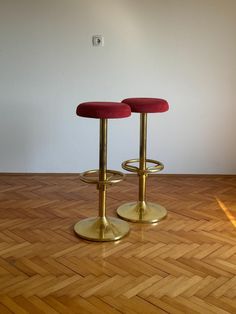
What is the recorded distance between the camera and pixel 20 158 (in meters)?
4.45

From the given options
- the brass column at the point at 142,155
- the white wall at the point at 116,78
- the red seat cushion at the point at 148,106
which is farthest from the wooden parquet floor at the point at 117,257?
the red seat cushion at the point at 148,106

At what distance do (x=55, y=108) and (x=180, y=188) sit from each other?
4.88ft

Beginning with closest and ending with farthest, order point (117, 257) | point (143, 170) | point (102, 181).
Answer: point (117, 257), point (102, 181), point (143, 170)

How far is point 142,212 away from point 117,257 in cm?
74

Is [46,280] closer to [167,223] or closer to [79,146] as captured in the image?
[167,223]

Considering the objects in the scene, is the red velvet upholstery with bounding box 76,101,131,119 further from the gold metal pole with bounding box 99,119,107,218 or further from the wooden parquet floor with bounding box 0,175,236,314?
the wooden parquet floor with bounding box 0,175,236,314

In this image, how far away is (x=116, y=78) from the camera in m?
4.30

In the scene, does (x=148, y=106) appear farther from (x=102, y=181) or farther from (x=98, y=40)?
(x=98, y=40)

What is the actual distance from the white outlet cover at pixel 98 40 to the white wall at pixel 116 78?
0.04 metres

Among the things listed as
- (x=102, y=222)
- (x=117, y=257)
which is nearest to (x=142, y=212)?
(x=102, y=222)

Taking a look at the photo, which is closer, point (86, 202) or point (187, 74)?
point (86, 202)

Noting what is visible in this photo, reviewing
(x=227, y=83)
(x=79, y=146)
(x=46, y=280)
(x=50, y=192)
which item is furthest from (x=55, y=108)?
(x=46, y=280)

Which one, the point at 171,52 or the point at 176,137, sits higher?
the point at 171,52

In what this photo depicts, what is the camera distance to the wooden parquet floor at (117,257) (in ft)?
7.20
